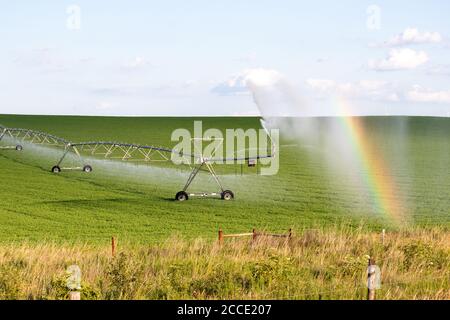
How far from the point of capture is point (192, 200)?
43.5m

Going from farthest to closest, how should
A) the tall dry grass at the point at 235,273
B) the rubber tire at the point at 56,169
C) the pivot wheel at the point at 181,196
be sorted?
the rubber tire at the point at 56,169, the pivot wheel at the point at 181,196, the tall dry grass at the point at 235,273

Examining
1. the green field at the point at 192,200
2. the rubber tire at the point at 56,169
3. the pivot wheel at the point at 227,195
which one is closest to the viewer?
the green field at the point at 192,200

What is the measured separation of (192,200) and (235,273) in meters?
27.6

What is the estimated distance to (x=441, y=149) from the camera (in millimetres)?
91688

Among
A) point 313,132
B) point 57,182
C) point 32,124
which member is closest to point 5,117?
point 32,124

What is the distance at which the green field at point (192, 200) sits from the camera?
34.2 m

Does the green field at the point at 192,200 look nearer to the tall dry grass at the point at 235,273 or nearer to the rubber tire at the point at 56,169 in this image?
the rubber tire at the point at 56,169

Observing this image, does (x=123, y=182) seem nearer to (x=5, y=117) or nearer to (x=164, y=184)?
(x=164, y=184)

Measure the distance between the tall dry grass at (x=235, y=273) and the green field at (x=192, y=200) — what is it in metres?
10.6

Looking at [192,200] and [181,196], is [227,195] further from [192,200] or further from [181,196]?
[181,196]

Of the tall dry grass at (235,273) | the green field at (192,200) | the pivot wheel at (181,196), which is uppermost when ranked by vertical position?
the tall dry grass at (235,273)

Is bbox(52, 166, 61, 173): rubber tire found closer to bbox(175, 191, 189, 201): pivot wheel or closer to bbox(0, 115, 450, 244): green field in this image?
bbox(0, 115, 450, 244): green field

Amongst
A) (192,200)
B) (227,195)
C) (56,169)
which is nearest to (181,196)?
(192,200)

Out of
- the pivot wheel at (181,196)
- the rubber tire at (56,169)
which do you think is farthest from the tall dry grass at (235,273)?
the rubber tire at (56,169)
